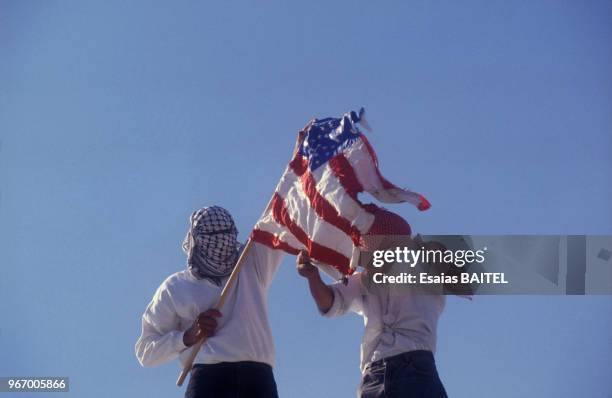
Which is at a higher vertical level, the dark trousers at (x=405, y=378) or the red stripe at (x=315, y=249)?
the red stripe at (x=315, y=249)

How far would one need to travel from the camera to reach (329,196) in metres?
7.42

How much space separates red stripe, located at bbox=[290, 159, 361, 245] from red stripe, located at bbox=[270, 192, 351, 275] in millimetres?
163

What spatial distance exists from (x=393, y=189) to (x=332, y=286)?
2.66ft

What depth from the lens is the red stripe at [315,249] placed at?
23.7 feet

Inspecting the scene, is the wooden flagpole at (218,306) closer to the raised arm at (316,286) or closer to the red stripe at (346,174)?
the raised arm at (316,286)

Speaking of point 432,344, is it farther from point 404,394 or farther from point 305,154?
point 305,154

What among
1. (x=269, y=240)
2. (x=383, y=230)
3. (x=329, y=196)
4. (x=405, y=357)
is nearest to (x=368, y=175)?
(x=329, y=196)

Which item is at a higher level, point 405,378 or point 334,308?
point 334,308

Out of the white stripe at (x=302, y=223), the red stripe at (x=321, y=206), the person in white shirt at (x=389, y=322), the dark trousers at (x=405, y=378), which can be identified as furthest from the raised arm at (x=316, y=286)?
the dark trousers at (x=405, y=378)

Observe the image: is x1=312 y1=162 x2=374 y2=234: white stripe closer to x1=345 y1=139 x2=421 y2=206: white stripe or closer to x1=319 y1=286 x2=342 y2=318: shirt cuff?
x1=345 y1=139 x2=421 y2=206: white stripe

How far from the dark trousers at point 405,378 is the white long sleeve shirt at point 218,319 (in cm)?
77

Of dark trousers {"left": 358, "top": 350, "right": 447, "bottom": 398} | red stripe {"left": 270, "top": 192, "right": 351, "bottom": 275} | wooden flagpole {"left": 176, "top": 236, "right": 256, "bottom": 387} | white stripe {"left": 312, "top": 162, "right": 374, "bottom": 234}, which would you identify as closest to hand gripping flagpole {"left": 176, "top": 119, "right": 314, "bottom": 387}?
wooden flagpole {"left": 176, "top": 236, "right": 256, "bottom": 387}

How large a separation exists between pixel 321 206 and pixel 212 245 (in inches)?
32.2

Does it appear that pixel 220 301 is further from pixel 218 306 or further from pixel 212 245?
pixel 212 245
